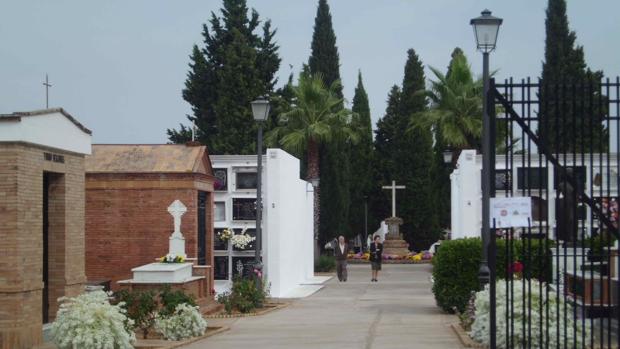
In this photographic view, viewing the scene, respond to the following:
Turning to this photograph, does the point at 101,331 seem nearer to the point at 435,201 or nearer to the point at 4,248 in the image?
the point at 4,248

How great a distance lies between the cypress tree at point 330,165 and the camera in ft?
193

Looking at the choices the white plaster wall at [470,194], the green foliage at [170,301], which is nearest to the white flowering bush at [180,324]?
the green foliage at [170,301]

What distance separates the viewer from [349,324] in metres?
20.9

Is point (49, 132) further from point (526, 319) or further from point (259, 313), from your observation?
point (259, 313)

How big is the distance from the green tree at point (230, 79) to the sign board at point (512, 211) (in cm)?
4482

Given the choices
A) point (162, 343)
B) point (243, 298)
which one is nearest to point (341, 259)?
point (243, 298)

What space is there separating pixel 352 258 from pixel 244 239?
102 ft

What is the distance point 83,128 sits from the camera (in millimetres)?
17922

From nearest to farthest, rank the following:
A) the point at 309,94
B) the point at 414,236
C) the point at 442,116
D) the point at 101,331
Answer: the point at 101,331 → the point at 442,116 → the point at 309,94 → the point at 414,236

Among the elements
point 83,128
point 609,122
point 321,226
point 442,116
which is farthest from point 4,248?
point 321,226

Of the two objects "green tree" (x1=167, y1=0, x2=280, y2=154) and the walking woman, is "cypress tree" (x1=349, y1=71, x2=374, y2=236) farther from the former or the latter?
the walking woman

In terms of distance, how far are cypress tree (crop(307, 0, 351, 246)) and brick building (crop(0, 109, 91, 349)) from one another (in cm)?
3943

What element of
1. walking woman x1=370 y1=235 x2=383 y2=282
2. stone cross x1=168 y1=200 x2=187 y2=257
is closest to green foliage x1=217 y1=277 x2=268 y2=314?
stone cross x1=168 y1=200 x2=187 y2=257

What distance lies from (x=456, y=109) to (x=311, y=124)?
8582mm
